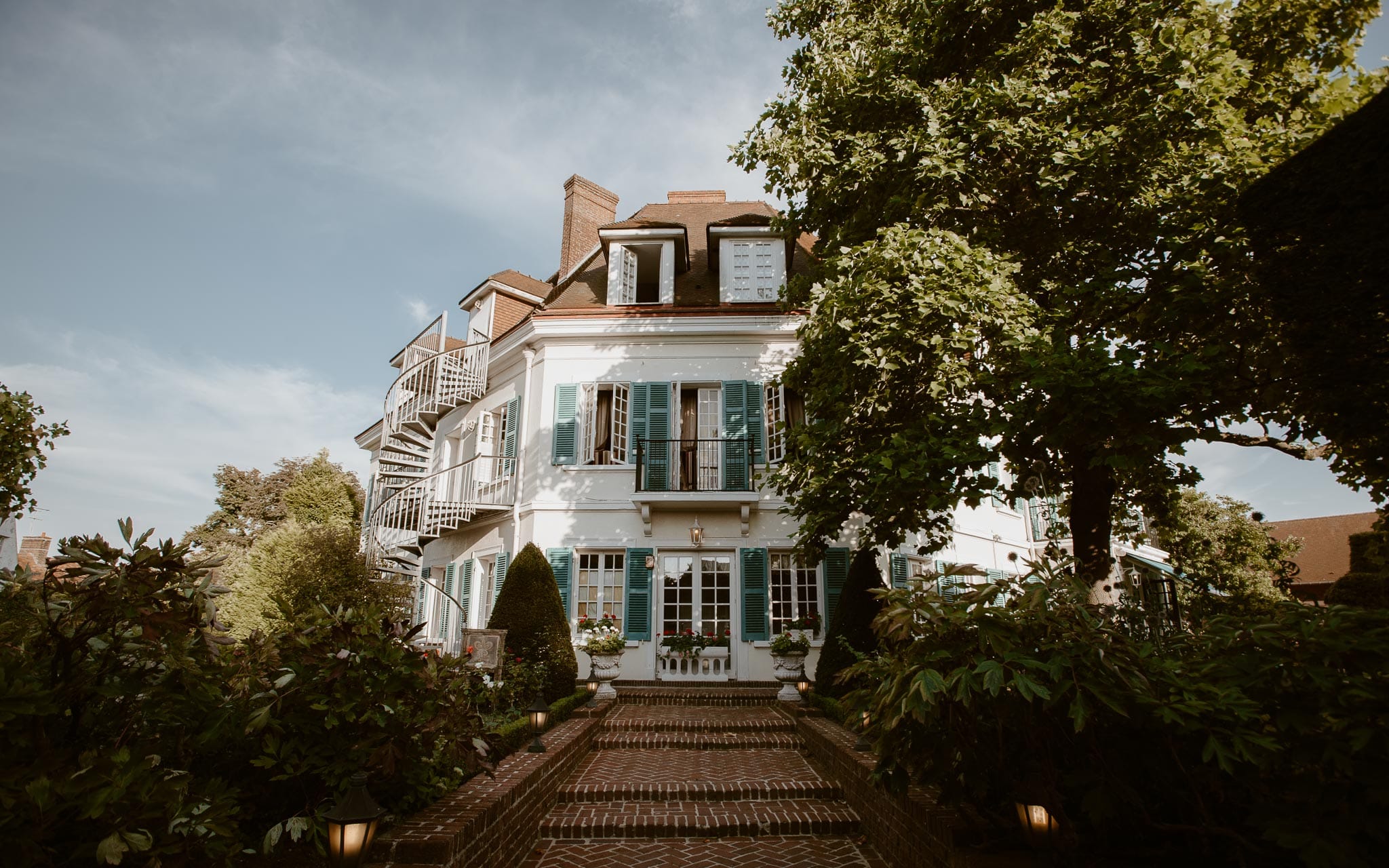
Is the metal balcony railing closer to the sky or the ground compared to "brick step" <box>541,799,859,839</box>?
closer to the sky

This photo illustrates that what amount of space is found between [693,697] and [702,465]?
466 centimetres

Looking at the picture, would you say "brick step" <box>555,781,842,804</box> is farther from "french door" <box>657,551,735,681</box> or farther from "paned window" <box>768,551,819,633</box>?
"paned window" <box>768,551,819,633</box>

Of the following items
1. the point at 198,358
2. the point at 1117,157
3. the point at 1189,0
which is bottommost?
the point at 198,358

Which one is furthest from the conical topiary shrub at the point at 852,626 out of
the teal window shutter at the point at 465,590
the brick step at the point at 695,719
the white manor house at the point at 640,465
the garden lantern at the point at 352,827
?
the teal window shutter at the point at 465,590

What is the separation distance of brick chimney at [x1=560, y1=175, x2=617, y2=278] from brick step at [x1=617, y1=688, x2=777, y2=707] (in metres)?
11.0

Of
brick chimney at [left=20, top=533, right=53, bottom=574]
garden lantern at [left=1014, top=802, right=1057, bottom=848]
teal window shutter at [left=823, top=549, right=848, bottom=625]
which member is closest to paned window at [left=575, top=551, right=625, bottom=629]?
teal window shutter at [left=823, top=549, right=848, bottom=625]

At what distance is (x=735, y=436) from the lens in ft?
45.5

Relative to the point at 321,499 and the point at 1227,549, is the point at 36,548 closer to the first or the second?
the point at 321,499

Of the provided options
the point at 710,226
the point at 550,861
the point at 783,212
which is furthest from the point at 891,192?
the point at 550,861

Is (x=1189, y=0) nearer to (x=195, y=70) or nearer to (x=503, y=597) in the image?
(x=195, y=70)

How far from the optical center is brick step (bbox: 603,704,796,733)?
9.45 meters

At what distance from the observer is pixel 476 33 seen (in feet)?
23.4

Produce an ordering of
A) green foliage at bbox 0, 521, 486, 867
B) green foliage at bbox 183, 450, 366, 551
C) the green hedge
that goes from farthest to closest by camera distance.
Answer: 1. green foliage at bbox 183, 450, 366, 551
2. the green hedge
3. green foliage at bbox 0, 521, 486, 867

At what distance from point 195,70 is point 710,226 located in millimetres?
10337
